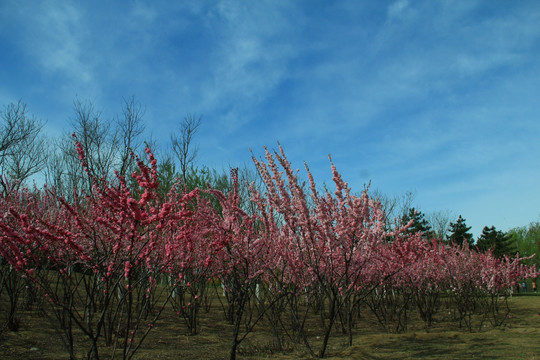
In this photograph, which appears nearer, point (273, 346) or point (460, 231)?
point (273, 346)

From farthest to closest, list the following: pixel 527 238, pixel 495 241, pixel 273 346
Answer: pixel 527 238 → pixel 495 241 → pixel 273 346

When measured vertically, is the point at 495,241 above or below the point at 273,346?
above

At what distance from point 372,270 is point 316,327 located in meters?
3.14

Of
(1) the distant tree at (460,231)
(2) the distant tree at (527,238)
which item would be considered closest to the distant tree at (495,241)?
(1) the distant tree at (460,231)

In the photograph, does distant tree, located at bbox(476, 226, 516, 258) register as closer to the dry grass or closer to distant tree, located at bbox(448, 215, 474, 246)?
distant tree, located at bbox(448, 215, 474, 246)

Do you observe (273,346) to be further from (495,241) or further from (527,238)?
(527,238)

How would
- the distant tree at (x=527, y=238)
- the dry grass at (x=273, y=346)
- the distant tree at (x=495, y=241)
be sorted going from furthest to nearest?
the distant tree at (x=527, y=238) < the distant tree at (x=495, y=241) < the dry grass at (x=273, y=346)

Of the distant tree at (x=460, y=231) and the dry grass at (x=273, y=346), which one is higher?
the distant tree at (x=460, y=231)

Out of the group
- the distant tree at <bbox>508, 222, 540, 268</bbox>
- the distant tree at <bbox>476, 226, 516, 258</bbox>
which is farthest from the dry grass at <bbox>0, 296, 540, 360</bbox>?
the distant tree at <bbox>508, 222, 540, 268</bbox>

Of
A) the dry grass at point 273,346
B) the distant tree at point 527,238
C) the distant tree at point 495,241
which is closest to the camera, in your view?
the dry grass at point 273,346

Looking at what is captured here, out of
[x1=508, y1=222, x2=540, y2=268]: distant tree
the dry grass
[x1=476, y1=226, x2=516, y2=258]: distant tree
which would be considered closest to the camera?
the dry grass

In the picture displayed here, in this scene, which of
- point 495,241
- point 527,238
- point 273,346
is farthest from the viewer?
point 527,238

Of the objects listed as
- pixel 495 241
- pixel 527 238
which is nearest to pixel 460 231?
pixel 495 241

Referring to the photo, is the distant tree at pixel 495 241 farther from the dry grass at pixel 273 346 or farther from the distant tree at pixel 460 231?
the dry grass at pixel 273 346
